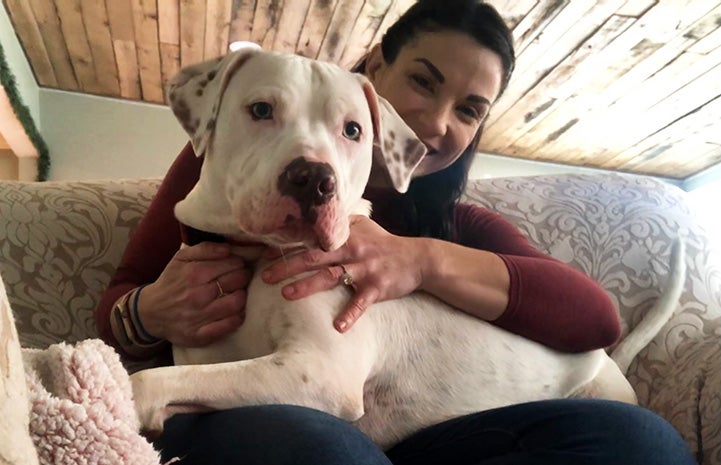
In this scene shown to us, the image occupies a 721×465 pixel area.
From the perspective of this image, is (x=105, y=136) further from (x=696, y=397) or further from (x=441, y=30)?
(x=696, y=397)

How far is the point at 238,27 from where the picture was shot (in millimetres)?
3736

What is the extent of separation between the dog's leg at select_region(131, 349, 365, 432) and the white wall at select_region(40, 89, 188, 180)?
14.2 feet

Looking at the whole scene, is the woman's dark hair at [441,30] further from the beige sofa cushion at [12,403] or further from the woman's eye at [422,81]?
the beige sofa cushion at [12,403]

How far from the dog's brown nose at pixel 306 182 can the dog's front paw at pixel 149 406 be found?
12.3 inches

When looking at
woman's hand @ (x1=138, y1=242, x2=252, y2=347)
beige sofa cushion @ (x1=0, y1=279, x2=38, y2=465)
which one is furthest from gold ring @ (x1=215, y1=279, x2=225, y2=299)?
beige sofa cushion @ (x1=0, y1=279, x2=38, y2=465)

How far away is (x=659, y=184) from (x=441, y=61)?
3.01 feet

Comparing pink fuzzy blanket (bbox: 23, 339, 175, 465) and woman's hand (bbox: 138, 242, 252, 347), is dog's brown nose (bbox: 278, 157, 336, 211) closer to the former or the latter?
woman's hand (bbox: 138, 242, 252, 347)

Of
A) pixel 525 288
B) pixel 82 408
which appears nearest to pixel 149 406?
pixel 82 408

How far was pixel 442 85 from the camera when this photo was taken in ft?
4.81

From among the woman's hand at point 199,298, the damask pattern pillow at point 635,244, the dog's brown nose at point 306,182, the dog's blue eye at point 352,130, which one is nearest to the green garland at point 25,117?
the damask pattern pillow at point 635,244

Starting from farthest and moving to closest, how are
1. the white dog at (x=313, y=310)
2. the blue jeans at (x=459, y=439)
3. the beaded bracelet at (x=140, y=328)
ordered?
1. the beaded bracelet at (x=140, y=328)
2. the white dog at (x=313, y=310)
3. the blue jeans at (x=459, y=439)

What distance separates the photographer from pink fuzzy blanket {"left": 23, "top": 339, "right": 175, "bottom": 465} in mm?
552

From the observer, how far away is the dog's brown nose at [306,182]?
36.9 inches

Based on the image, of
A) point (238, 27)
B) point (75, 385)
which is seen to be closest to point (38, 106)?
point (238, 27)
